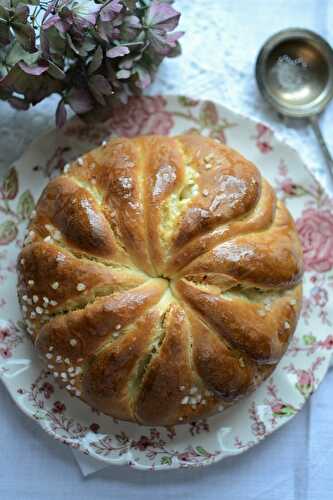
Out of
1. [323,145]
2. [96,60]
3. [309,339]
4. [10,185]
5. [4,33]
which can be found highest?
[4,33]

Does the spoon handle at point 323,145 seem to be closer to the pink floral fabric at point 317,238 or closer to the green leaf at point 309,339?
the pink floral fabric at point 317,238

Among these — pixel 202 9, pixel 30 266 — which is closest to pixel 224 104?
pixel 202 9

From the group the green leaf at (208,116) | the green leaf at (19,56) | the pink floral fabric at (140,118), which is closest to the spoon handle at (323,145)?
the green leaf at (208,116)

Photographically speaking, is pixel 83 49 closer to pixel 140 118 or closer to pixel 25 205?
pixel 140 118

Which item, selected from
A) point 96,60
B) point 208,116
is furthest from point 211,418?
point 96,60

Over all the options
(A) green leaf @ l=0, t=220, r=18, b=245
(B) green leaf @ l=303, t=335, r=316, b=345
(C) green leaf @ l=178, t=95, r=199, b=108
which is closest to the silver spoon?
(C) green leaf @ l=178, t=95, r=199, b=108

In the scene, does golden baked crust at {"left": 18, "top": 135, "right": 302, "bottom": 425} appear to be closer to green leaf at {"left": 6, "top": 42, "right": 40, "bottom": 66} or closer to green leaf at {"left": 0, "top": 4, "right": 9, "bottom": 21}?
green leaf at {"left": 6, "top": 42, "right": 40, "bottom": 66}
